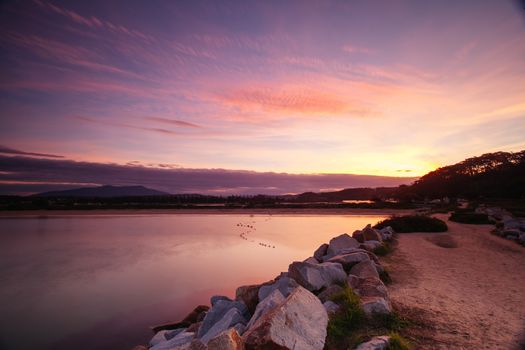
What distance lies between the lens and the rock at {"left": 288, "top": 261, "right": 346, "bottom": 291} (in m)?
6.97

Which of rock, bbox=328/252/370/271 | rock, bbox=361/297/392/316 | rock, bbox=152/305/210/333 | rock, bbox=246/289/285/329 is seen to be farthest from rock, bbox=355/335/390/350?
rock, bbox=152/305/210/333

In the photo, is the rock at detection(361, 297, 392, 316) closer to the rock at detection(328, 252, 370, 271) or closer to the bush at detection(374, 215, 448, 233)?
the rock at detection(328, 252, 370, 271)

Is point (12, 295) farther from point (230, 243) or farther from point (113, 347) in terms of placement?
point (230, 243)

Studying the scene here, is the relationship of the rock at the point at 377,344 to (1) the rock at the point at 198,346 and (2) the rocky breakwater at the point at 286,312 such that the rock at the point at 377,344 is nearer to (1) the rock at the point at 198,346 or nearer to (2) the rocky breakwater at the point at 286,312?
(2) the rocky breakwater at the point at 286,312

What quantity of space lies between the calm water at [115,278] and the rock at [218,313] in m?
2.34

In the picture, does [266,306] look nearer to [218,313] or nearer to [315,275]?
[218,313]

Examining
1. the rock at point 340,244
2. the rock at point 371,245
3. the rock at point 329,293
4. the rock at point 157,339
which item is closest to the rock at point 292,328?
the rock at point 329,293

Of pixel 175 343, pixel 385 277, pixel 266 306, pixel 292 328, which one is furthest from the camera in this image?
pixel 385 277

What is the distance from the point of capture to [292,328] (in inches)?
163

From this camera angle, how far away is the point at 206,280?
12625 mm

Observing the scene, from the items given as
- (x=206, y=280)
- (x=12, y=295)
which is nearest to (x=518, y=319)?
(x=206, y=280)

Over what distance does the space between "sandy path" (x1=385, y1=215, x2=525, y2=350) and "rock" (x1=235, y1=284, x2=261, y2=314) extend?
3025mm

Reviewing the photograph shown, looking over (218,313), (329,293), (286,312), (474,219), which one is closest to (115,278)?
(218,313)

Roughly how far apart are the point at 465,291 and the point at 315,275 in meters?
3.87
